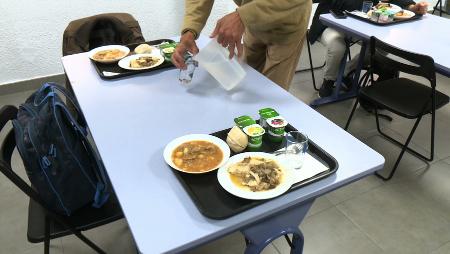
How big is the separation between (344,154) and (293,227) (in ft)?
0.85

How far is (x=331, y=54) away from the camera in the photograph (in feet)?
8.86

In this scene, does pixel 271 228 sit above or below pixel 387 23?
below

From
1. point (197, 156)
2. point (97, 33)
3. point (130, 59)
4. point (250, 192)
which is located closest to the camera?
point (250, 192)

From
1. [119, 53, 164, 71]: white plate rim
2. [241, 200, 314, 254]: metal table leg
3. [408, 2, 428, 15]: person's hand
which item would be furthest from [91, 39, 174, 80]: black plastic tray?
[408, 2, 428, 15]: person's hand

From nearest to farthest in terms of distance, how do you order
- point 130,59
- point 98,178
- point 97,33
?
point 98,178 < point 130,59 < point 97,33

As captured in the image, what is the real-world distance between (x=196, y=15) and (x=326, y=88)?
5.52 feet

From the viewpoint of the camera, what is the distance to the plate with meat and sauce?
921mm

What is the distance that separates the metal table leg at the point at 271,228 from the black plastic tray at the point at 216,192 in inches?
2.9

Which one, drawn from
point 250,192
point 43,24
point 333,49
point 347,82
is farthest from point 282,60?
point 43,24

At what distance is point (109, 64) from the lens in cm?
156

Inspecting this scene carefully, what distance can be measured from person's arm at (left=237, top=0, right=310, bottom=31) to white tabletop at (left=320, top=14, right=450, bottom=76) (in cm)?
89

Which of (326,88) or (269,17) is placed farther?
(326,88)

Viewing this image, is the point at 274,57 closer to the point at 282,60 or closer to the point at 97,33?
the point at 282,60

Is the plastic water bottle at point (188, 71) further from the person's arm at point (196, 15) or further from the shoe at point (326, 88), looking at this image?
the shoe at point (326, 88)
